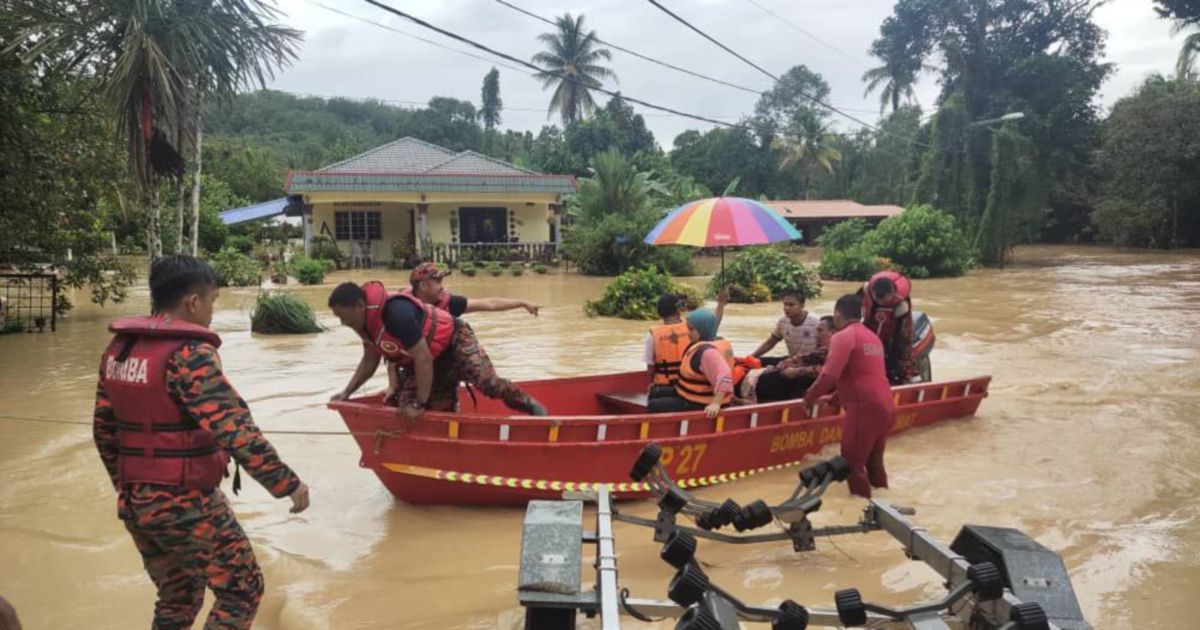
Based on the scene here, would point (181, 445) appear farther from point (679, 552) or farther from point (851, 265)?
point (851, 265)

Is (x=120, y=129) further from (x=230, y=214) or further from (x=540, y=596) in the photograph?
(x=230, y=214)

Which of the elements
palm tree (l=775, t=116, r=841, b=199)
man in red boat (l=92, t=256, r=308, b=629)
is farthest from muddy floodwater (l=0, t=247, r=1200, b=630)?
palm tree (l=775, t=116, r=841, b=199)

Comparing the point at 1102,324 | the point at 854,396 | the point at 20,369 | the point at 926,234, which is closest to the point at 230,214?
the point at 20,369

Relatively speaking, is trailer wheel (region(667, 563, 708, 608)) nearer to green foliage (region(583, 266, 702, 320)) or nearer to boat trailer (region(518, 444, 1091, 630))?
boat trailer (region(518, 444, 1091, 630))

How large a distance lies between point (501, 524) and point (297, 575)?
1322 millimetres

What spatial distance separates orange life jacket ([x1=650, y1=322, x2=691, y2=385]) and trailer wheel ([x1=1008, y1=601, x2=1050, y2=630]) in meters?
4.08

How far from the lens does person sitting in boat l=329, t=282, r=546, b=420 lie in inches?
199

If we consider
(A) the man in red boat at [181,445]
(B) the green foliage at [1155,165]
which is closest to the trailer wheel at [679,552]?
(A) the man in red boat at [181,445]

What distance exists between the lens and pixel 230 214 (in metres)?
34.5

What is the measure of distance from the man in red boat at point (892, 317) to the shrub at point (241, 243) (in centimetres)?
2924

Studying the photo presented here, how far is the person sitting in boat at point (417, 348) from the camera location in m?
5.06

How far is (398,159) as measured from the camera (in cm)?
3192

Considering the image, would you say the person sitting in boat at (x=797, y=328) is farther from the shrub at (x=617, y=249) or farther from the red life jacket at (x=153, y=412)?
the shrub at (x=617, y=249)

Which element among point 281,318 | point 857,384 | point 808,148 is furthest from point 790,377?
point 808,148
